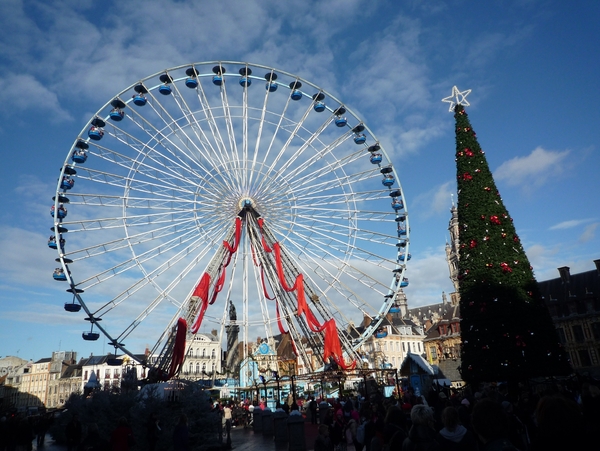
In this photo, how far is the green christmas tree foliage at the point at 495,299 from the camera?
18016 millimetres

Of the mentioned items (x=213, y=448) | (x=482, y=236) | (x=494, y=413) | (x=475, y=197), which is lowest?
(x=213, y=448)

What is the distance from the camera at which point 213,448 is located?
51.9 feet

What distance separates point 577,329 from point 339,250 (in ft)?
119

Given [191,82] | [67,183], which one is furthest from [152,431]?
[191,82]

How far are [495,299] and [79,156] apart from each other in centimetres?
2457

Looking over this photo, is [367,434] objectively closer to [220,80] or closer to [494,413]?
[494,413]

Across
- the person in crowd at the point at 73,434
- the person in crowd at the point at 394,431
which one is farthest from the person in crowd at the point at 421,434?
the person in crowd at the point at 73,434

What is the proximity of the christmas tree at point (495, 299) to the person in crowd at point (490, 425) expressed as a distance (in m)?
15.9

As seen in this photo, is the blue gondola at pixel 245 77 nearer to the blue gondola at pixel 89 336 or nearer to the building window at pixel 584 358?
the blue gondola at pixel 89 336

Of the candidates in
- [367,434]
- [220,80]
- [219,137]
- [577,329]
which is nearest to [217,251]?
[219,137]

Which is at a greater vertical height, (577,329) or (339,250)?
(339,250)

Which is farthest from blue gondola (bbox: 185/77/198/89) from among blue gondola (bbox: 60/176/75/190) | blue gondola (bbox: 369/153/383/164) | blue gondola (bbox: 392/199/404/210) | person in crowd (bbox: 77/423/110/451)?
person in crowd (bbox: 77/423/110/451)

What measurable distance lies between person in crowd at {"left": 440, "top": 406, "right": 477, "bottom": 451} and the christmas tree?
593 inches

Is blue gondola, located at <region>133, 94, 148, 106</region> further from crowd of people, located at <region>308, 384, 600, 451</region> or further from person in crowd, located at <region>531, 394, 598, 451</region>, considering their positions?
person in crowd, located at <region>531, 394, 598, 451</region>
